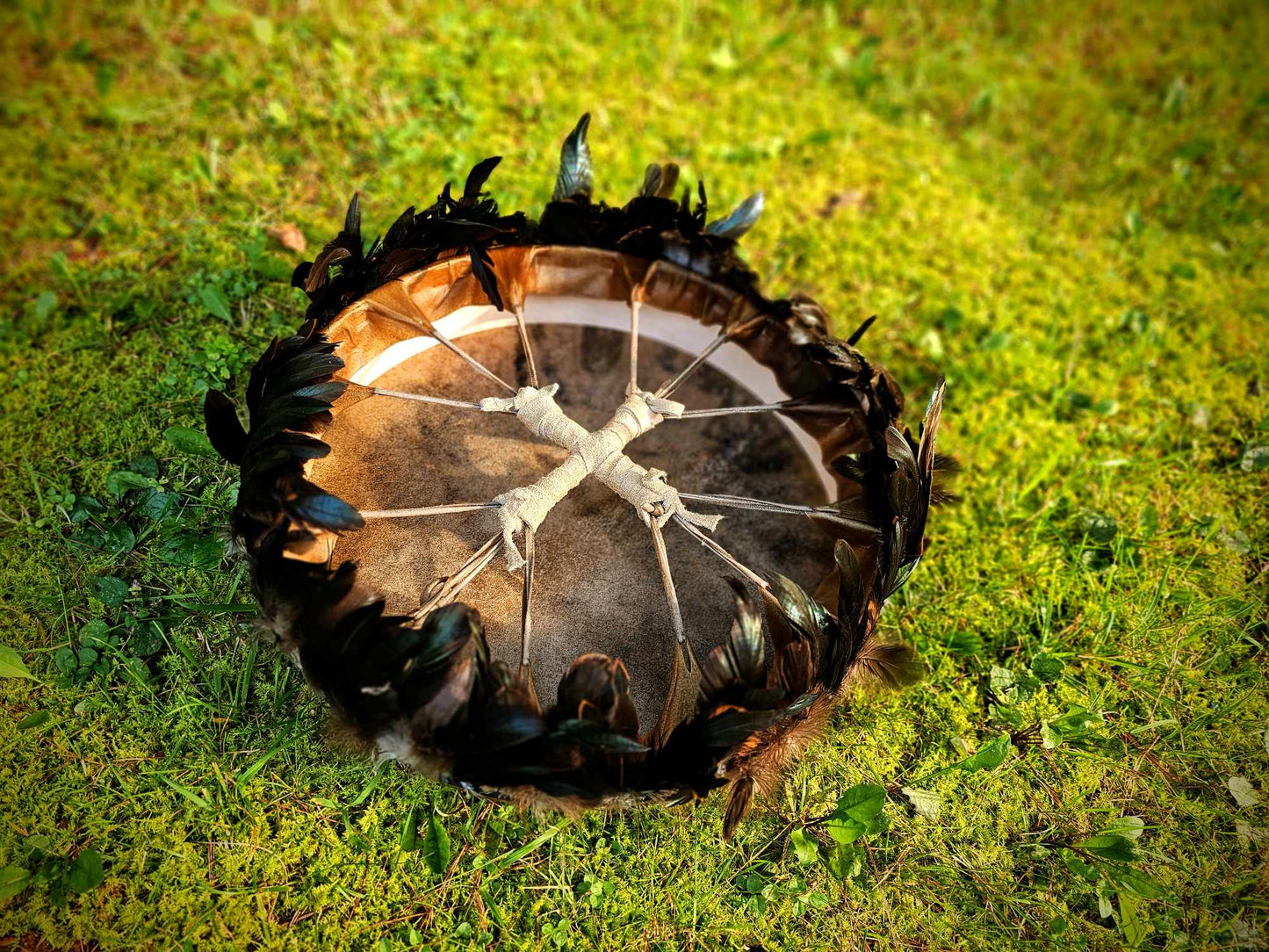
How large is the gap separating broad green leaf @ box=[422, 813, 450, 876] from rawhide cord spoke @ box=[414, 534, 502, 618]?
17.9 inches

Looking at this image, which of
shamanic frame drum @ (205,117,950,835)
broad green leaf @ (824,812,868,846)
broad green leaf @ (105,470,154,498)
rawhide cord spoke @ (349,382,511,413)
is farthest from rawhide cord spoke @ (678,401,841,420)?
broad green leaf @ (105,470,154,498)

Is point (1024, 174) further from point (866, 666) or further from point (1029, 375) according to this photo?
point (866, 666)

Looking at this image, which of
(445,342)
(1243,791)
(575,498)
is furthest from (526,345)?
(1243,791)

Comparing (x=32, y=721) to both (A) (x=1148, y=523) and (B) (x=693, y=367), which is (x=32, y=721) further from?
(A) (x=1148, y=523)

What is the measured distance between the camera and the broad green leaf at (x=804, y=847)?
1.57 m

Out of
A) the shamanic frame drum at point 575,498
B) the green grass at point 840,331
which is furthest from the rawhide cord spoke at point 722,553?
the green grass at point 840,331

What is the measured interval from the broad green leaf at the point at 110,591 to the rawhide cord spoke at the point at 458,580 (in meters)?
0.75

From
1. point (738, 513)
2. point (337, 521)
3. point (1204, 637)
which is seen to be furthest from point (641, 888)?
point (1204, 637)

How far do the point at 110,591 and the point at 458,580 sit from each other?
2.66 feet

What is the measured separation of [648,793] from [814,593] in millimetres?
502

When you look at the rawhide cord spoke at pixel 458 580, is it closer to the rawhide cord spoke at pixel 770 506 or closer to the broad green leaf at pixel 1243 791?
the rawhide cord spoke at pixel 770 506

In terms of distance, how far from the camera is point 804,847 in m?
1.58

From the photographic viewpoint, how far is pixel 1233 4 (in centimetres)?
350

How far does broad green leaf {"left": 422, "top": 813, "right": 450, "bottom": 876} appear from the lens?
1.52 meters
